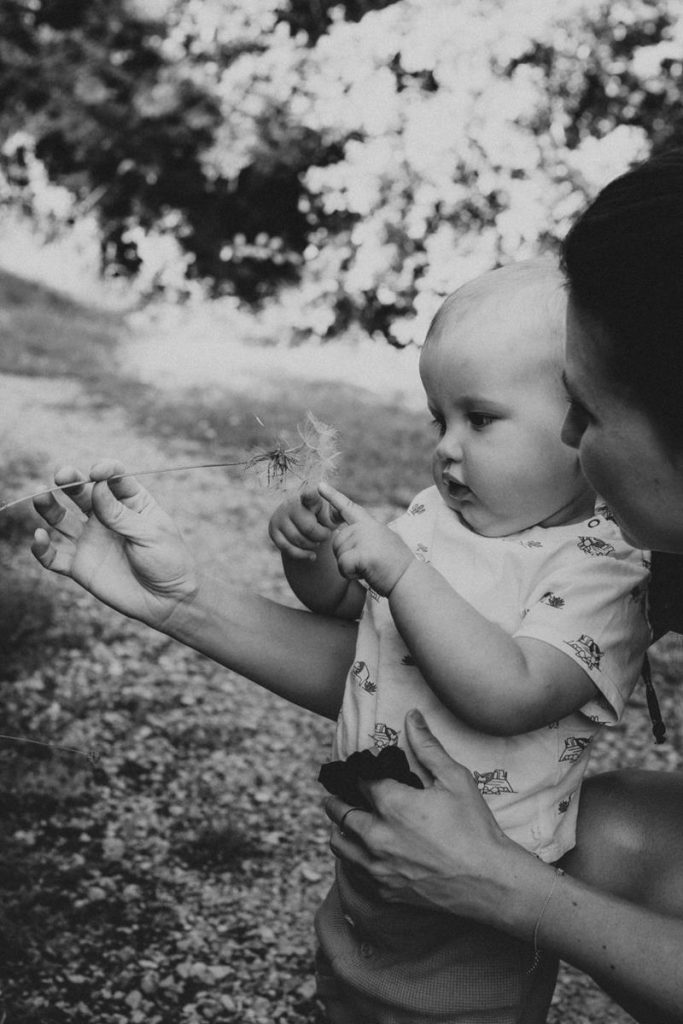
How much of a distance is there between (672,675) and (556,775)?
7.66 ft

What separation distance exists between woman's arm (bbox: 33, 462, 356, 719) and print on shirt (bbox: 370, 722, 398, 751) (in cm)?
23

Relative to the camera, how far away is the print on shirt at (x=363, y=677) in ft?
5.38

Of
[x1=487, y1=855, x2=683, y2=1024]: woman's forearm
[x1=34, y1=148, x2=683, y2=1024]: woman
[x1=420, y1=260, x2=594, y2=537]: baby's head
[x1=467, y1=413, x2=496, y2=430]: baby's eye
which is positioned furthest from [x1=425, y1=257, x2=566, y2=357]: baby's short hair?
[x1=487, y1=855, x2=683, y2=1024]: woman's forearm

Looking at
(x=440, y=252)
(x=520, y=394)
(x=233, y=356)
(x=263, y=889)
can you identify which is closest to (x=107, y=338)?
(x=233, y=356)

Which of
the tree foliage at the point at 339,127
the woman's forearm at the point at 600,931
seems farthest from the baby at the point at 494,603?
the tree foliage at the point at 339,127

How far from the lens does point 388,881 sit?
58.9 inches

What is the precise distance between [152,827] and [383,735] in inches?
43.9

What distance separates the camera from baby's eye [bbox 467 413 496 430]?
62.1 inches

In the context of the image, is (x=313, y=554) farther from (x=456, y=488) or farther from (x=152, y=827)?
(x=152, y=827)

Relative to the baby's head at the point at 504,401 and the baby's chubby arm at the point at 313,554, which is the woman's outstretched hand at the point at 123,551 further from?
the baby's head at the point at 504,401

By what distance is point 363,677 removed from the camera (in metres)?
1.65

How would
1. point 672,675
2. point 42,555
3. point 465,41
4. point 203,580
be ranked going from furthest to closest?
point 465,41 → point 672,675 → point 203,580 → point 42,555

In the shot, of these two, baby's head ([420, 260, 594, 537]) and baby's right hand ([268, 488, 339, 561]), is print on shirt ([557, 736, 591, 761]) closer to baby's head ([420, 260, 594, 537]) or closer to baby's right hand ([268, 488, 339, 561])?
baby's head ([420, 260, 594, 537])

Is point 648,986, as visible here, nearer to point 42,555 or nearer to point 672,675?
point 42,555
